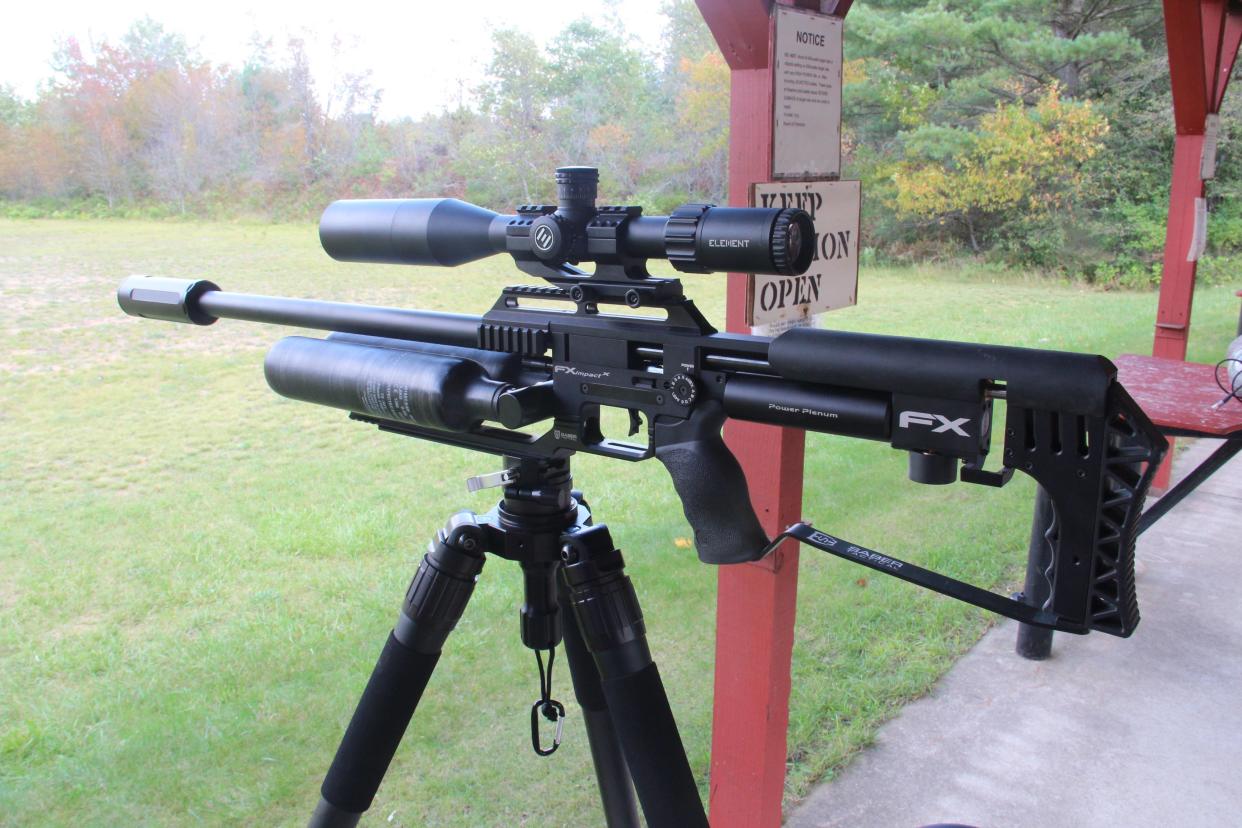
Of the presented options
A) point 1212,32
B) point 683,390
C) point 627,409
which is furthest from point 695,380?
point 1212,32

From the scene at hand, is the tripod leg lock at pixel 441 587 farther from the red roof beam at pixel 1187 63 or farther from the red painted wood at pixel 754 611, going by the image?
the red roof beam at pixel 1187 63

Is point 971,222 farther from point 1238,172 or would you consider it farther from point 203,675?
point 203,675

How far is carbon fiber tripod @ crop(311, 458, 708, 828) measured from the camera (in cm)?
124

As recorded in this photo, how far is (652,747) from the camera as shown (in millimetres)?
1234

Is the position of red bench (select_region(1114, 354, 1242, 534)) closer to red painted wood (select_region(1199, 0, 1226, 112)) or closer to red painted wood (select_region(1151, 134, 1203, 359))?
red painted wood (select_region(1151, 134, 1203, 359))

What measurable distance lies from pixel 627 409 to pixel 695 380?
0.13 m

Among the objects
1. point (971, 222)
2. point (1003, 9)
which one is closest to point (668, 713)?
point (971, 222)

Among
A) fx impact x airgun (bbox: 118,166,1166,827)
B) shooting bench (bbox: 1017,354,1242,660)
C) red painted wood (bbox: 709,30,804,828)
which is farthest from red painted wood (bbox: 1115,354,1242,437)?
fx impact x airgun (bbox: 118,166,1166,827)

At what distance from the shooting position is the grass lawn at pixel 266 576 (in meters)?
2.11

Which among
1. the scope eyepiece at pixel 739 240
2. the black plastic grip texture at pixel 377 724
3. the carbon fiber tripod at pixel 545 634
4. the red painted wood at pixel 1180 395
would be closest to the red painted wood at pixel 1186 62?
the red painted wood at pixel 1180 395

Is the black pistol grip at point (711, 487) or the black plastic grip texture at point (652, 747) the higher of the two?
the black pistol grip at point (711, 487)

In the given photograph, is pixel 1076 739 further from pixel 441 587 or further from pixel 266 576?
pixel 266 576

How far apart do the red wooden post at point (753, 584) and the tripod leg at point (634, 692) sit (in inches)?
16.2

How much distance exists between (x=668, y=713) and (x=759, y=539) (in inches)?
11.2
